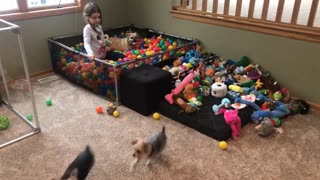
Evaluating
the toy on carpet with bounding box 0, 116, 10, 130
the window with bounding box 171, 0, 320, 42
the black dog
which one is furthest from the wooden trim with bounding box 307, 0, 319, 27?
the toy on carpet with bounding box 0, 116, 10, 130

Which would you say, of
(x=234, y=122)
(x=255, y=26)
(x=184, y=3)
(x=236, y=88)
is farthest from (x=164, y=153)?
(x=184, y=3)

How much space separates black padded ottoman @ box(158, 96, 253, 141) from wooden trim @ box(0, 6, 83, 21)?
Answer: 157 cm

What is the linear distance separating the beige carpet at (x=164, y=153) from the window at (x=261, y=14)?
2.24 feet

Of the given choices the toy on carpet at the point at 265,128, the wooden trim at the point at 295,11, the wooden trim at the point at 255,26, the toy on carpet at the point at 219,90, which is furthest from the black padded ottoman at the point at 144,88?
the wooden trim at the point at 295,11

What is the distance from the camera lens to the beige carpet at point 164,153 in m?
1.61

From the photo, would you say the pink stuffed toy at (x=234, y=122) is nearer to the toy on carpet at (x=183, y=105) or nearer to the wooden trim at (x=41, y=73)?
the toy on carpet at (x=183, y=105)

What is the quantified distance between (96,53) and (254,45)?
4.79 feet

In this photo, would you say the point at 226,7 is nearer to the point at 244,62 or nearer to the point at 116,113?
the point at 244,62

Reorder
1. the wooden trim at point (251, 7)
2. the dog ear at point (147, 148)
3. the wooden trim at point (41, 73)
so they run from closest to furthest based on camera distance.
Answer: the dog ear at point (147, 148) → the wooden trim at point (251, 7) → the wooden trim at point (41, 73)

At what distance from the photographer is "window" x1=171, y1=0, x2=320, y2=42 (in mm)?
2217

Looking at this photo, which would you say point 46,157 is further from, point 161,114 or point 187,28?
point 187,28

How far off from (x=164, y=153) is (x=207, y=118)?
1.47 ft

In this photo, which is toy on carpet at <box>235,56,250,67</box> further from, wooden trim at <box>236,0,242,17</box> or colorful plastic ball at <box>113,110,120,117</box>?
colorful plastic ball at <box>113,110,120,117</box>

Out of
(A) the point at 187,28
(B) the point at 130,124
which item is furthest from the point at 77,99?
(A) the point at 187,28
